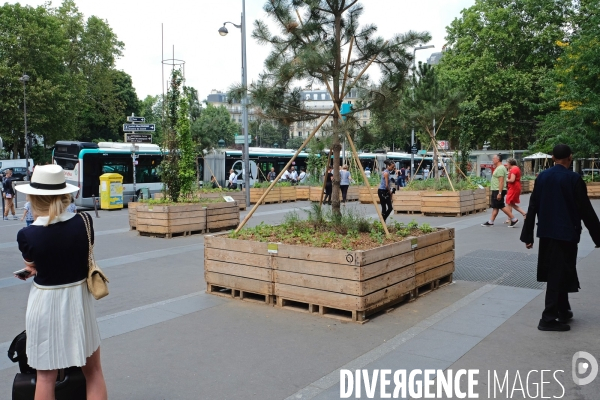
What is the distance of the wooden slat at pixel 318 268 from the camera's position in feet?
19.4

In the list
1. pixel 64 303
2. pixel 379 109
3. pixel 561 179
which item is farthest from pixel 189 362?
pixel 379 109

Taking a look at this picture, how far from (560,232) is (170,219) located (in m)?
→ 9.41

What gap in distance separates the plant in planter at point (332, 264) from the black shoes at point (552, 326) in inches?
63.2

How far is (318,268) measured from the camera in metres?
6.17

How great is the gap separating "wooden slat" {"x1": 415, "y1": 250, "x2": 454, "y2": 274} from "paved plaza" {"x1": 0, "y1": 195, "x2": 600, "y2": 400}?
14.4 inches

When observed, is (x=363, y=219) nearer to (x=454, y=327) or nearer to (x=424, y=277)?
(x=424, y=277)

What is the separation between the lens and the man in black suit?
5.53 m

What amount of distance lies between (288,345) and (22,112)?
4222 centimetres

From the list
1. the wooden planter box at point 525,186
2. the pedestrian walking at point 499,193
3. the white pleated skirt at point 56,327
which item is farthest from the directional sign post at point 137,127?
the wooden planter box at point 525,186

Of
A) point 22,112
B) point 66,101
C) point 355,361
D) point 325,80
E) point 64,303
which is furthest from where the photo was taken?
point 66,101

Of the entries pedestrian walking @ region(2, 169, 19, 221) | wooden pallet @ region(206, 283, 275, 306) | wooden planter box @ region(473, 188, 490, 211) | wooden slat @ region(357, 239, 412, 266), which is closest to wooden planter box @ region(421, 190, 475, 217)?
→ wooden planter box @ region(473, 188, 490, 211)

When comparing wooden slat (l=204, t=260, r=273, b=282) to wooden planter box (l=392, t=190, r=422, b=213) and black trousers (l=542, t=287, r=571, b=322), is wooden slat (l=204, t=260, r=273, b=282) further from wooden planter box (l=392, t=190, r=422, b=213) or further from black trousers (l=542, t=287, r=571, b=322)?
wooden planter box (l=392, t=190, r=422, b=213)

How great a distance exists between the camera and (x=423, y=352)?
195 inches

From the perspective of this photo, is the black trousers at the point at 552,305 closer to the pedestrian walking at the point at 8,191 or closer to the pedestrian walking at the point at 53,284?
the pedestrian walking at the point at 53,284
